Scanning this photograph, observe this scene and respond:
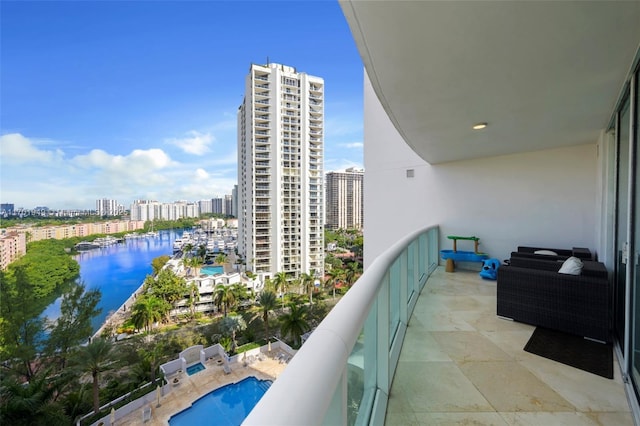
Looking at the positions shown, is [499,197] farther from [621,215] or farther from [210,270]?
[210,270]

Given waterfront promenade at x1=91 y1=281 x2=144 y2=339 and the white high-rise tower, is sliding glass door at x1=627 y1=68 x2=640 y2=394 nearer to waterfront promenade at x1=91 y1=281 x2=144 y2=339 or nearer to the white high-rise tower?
waterfront promenade at x1=91 y1=281 x2=144 y2=339

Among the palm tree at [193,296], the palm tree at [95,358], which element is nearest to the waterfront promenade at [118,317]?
the palm tree at [193,296]

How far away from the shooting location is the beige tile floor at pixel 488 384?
1833 mm

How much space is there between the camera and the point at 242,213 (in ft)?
136

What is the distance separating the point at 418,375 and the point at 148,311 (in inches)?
1095

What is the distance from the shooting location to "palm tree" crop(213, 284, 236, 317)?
1093 inches

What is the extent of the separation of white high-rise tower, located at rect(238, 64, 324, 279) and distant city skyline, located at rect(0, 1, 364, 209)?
471 cm

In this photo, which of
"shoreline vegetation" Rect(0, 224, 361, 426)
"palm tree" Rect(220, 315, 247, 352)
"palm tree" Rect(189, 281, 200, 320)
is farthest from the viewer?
"palm tree" Rect(189, 281, 200, 320)

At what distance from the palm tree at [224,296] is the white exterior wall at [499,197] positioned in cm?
2333

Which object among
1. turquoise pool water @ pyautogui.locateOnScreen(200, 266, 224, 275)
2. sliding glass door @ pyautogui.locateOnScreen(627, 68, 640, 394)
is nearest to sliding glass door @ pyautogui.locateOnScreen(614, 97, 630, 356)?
→ sliding glass door @ pyautogui.locateOnScreen(627, 68, 640, 394)

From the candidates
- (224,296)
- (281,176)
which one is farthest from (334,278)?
(281,176)

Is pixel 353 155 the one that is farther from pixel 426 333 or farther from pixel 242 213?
pixel 426 333

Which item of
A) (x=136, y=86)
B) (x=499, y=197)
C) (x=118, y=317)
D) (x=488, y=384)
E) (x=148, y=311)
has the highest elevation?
(x=136, y=86)

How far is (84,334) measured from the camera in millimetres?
19359
